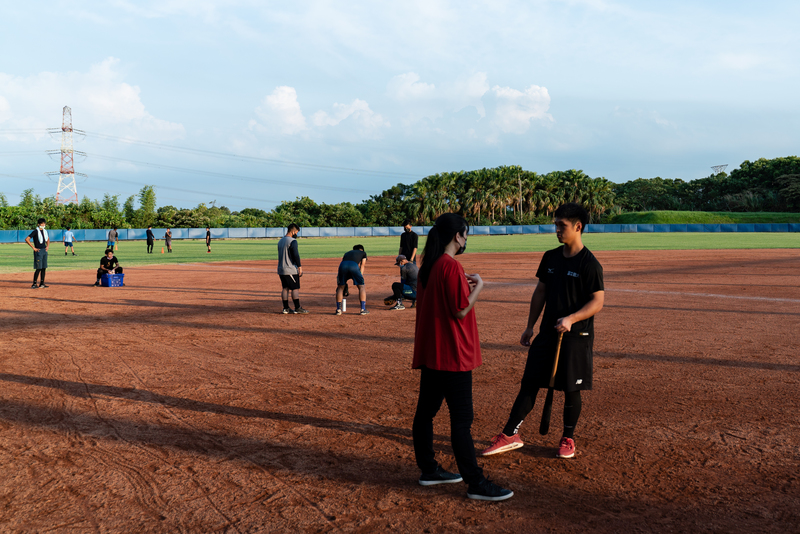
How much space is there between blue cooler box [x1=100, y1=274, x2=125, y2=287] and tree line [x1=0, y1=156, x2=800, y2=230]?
65156mm

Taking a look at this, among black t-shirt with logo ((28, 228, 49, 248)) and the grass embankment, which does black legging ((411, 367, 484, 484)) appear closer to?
black t-shirt with logo ((28, 228, 49, 248))

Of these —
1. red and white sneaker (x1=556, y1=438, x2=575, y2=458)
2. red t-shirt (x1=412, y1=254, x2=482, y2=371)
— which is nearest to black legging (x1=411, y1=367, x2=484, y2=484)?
red t-shirt (x1=412, y1=254, x2=482, y2=371)

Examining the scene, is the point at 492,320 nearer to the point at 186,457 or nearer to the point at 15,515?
the point at 186,457

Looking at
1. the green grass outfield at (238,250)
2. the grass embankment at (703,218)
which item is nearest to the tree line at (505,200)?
the grass embankment at (703,218)

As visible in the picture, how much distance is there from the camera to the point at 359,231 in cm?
8281

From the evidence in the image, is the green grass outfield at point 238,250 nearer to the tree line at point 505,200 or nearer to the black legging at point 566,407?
the black legging at point 566,407

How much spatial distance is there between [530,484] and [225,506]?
6.66 feet

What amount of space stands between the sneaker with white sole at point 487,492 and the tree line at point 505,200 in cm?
8070

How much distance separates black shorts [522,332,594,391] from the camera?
4184mm

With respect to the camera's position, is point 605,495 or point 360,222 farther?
point 360,222

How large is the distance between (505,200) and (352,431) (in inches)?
3953

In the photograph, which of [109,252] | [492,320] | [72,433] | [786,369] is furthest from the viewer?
[109,252]

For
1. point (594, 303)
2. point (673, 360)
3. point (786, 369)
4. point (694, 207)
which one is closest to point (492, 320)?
point (673, 360)

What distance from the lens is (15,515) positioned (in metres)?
3.61
